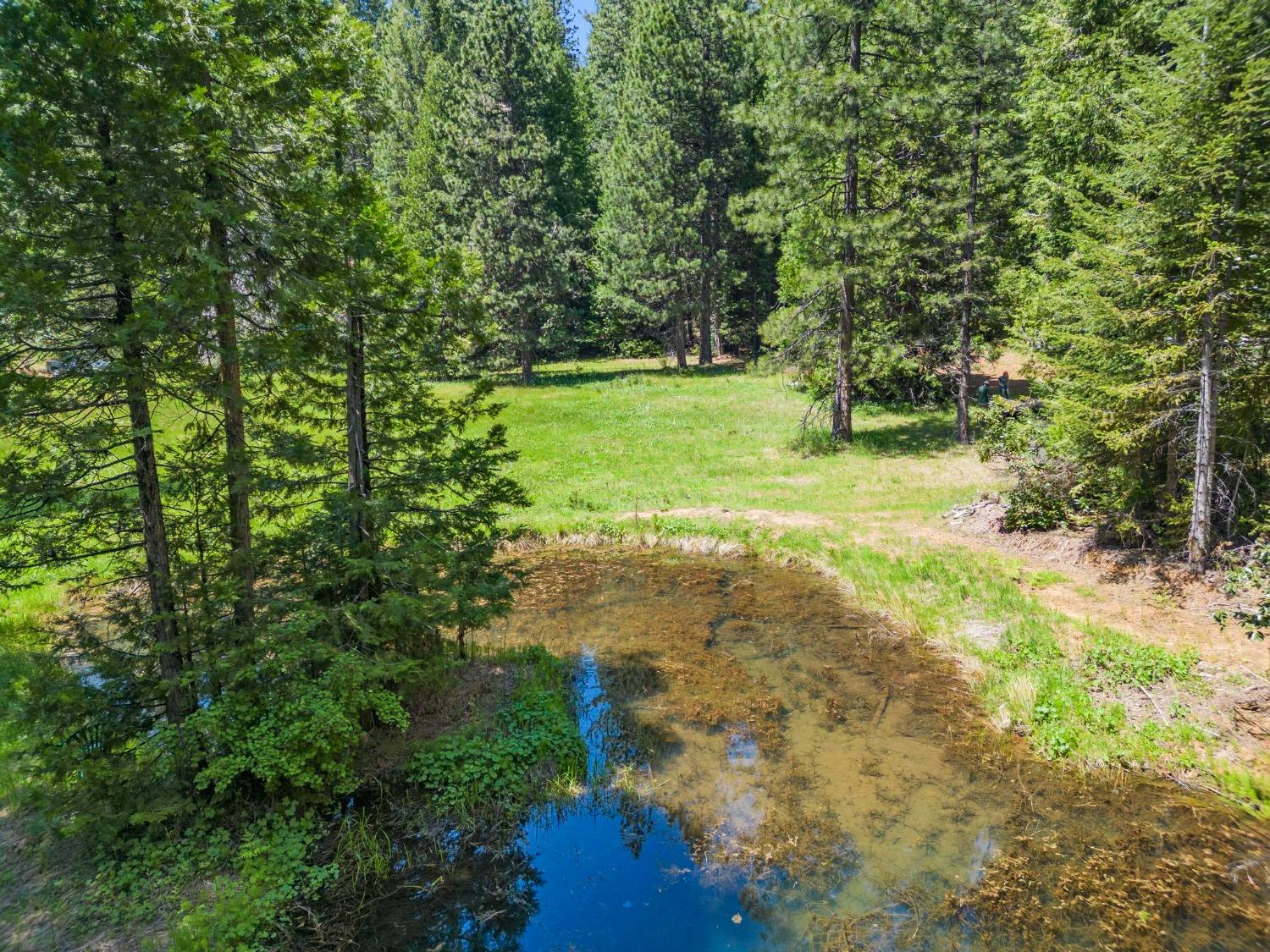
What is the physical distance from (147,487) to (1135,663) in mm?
11301

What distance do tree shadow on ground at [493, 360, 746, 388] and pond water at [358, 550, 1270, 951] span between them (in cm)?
2573

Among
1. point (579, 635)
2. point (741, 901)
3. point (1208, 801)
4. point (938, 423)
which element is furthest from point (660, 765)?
point (938, 423)

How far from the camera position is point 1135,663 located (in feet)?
29.7

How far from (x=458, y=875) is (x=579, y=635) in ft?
17.5

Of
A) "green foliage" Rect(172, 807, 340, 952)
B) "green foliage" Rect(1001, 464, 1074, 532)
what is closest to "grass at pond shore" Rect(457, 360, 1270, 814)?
"green foliage" Rect(1001, 464, 1074, 532)

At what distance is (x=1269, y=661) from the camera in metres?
8.68

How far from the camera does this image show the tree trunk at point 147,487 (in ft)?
19.4

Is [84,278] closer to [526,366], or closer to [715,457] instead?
[715,457]

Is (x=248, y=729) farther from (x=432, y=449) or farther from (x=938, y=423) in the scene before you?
(x=938, y=423)

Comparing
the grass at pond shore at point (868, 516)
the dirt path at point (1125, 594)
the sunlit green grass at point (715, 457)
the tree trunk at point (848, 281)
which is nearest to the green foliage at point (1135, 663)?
the grass at pond shore at point (868, 516)

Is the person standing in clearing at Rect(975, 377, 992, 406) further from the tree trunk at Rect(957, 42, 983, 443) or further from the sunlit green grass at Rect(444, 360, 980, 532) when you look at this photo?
the tree trunk at Rect(957, 42, 983, 443)

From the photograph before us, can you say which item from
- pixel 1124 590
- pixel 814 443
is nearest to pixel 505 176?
pixel 814 443

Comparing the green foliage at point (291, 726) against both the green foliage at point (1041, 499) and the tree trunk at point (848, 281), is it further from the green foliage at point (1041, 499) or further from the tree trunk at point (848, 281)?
the tree trunk at point (848, 281)

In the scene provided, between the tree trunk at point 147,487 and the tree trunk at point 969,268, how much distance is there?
19.4 meters
